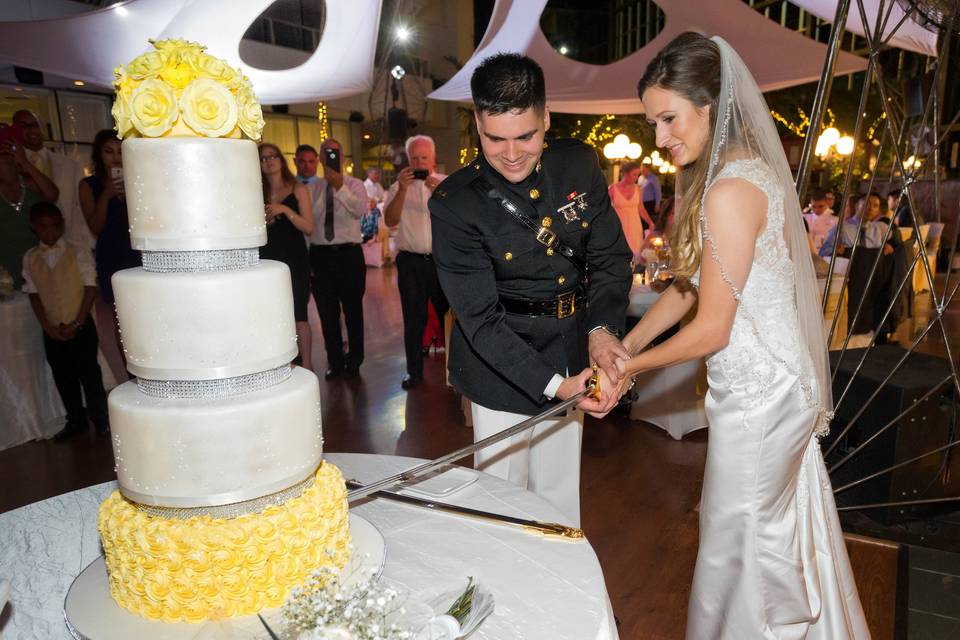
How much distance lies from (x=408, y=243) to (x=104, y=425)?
8.31 ft

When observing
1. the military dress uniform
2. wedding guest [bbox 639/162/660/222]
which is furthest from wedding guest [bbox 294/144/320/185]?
wedding guest [bbox 639/162/660/222]

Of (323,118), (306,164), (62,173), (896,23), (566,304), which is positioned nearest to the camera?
(566,304)

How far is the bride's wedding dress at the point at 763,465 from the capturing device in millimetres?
1829

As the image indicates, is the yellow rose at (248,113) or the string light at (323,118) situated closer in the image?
the yellow rose at (248,113)

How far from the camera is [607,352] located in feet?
6.63

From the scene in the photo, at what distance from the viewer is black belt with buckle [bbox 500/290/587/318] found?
2053 mm

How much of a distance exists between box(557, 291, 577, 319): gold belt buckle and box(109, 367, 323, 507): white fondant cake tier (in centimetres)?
109

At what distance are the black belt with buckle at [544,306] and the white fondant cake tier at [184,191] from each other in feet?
3.62

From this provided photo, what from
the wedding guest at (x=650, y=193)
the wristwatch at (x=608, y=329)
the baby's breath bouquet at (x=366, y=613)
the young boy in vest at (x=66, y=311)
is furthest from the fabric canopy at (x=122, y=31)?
the wedding guest at (x=650, y=193)

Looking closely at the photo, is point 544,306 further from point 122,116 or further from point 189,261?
point 122,116

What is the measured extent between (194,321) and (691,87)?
1363 millimetres

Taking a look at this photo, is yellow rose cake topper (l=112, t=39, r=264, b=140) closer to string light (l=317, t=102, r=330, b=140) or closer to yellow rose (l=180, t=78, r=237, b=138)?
yellow rose (l=180, t=78, r=237, b=138)

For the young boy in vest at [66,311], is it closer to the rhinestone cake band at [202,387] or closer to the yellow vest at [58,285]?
the yellow vest at [58,285]

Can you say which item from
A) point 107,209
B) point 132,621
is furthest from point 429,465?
point 107,209
